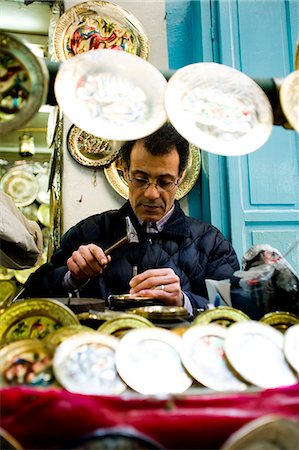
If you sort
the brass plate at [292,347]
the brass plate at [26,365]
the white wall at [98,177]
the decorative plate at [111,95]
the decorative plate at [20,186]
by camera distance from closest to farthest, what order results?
the brass plate at [26,365] < the brass plate at [292,347] < the decorative plate at [111,95] < the white wall at [98,177] < the decorative plate at [20,186]

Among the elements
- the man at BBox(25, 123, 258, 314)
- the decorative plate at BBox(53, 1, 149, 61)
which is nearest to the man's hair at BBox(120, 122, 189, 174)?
the man at BBox(25, 123, 258, 314)

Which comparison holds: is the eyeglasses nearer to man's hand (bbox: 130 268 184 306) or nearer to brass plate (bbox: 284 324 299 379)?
man's hand (bbox: 130 268 184 306)

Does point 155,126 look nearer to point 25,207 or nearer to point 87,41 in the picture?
point 87,41

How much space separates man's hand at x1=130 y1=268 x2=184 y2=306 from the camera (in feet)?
3.57

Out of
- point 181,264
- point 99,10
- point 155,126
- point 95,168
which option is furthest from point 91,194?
point 155,126

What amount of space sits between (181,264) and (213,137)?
836 millimetres

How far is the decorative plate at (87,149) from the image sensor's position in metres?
2.12

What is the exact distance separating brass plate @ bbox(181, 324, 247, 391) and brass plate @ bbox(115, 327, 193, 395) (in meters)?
0.01

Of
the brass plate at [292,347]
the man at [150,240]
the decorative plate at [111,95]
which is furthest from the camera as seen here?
the man at [150,240]

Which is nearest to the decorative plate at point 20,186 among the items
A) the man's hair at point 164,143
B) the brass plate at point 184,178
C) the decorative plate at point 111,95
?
the brass plate at point 184,178

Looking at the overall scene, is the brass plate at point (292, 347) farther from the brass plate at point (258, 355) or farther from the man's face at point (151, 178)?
the man's face at point (151, 178)

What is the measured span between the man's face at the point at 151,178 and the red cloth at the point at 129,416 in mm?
990

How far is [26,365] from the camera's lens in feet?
1.98

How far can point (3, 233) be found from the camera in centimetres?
117
